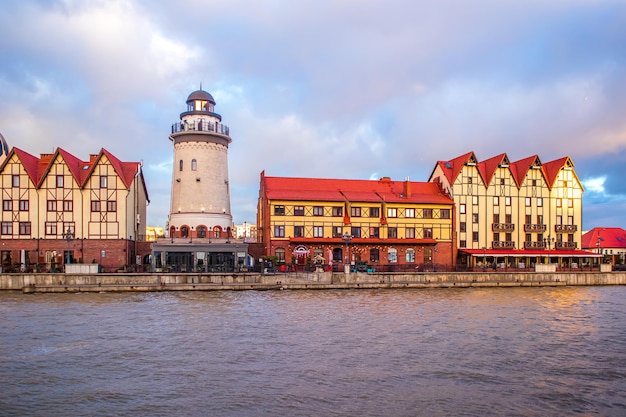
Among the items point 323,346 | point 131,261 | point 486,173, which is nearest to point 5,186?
point 131,261

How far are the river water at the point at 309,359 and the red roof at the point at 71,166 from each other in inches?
822

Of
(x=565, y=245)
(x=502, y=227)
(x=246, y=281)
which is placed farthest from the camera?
(x=565, y=245)

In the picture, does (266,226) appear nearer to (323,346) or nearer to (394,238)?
(394,238)

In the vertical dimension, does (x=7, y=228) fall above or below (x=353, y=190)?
below

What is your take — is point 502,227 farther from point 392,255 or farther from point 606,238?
point 606,238

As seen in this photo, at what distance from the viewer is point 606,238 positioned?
8544 cm

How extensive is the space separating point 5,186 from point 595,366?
54226mm

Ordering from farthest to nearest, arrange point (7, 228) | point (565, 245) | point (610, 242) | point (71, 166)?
1. point (610, 242)
2. point (565, 245)
3. point (71, 166)
4. point (7, 228)

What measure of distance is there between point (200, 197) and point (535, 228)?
37.2 metres

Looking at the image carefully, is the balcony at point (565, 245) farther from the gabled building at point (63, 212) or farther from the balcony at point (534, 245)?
the gabled building at point (63, 212)

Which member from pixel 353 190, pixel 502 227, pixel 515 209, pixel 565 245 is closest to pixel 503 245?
pixel 502 227

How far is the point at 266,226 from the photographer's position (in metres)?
58.2

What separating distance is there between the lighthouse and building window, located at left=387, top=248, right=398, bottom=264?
15.0m

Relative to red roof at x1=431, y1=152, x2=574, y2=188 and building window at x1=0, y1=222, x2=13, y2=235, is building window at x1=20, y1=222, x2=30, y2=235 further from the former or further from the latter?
red roof at x1=431, y1=152, x2=574, y2=188
